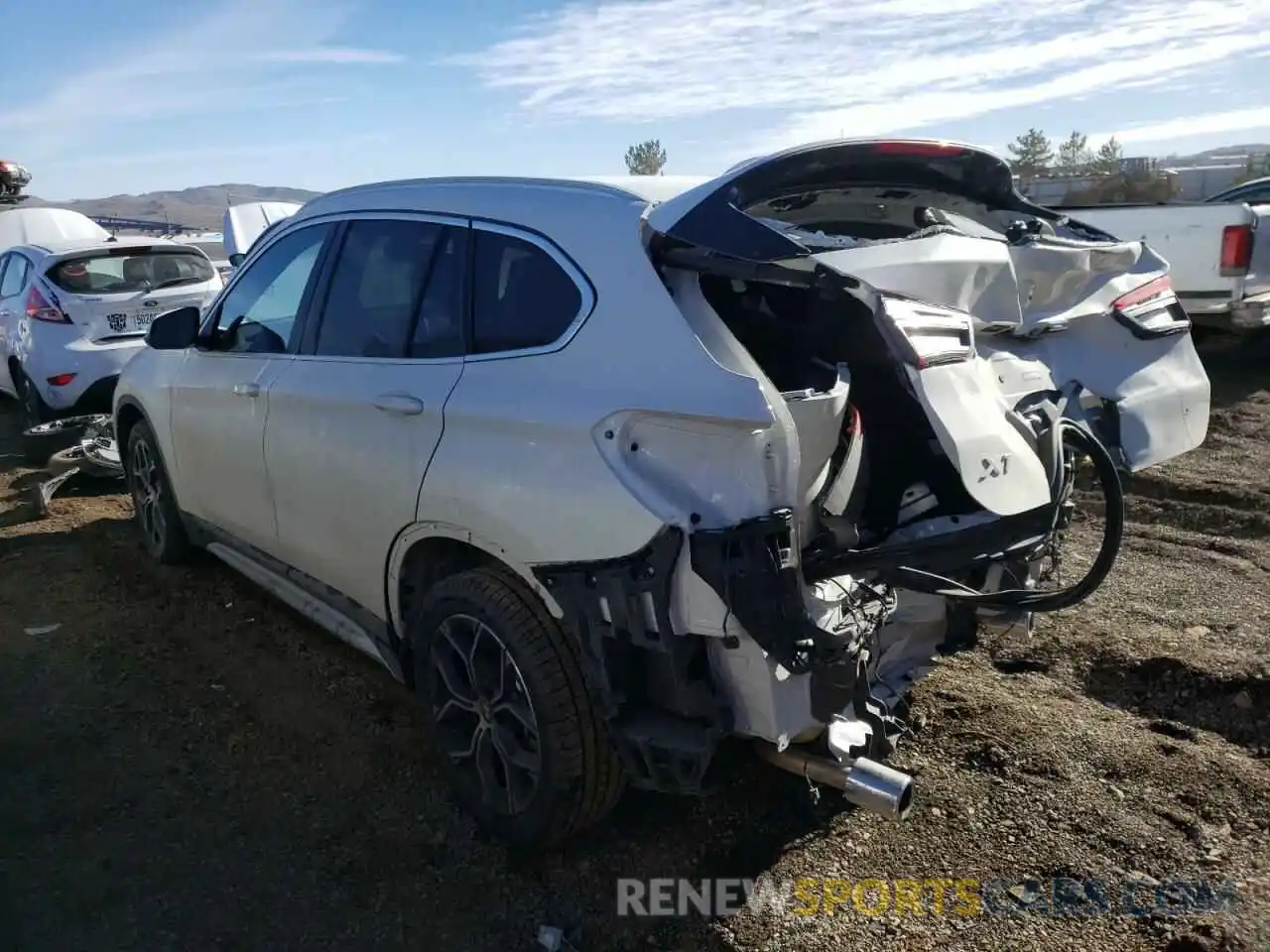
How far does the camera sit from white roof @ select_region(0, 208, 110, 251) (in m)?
14.6

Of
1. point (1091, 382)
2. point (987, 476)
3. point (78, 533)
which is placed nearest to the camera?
point (987, 476)

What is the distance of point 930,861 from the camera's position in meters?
3.06

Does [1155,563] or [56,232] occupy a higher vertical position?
[56,232]

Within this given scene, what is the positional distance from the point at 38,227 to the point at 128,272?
7.39 m

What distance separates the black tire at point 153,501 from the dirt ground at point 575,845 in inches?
25.7

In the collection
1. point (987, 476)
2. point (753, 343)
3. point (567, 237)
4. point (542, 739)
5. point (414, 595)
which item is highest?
point (567, 237)

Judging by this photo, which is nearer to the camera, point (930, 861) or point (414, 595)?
point (930, 861)

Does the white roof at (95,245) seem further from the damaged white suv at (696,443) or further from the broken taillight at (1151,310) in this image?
the broken taillight at (1151,310)

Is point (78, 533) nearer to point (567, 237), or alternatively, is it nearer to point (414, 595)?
point (414, 595)

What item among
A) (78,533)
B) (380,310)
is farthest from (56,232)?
(380,310)

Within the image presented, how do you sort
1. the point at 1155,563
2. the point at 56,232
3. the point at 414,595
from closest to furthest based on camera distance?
1. the point at 414,595
2. the point at 1155,563
3. the point at 56,232

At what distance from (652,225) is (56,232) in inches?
594

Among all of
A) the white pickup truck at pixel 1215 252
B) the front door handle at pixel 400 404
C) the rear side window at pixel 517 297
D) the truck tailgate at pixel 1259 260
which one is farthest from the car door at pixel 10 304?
the truck tailgate at pixel 1259 260

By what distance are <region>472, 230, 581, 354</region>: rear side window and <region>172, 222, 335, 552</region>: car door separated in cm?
108
